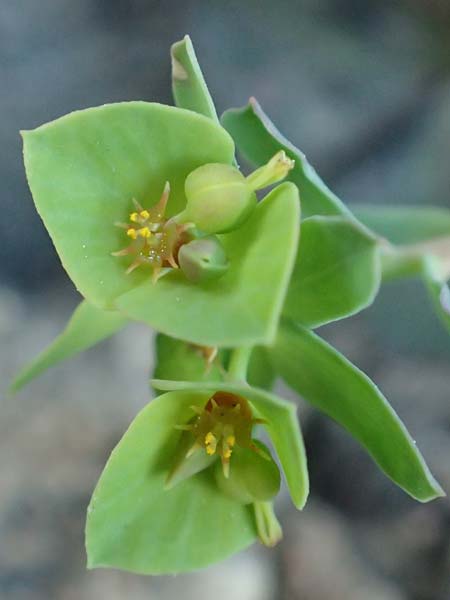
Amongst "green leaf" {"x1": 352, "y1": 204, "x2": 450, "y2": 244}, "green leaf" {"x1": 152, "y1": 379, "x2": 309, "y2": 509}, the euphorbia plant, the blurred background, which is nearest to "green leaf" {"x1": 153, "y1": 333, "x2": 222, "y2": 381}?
the euphorbia plant

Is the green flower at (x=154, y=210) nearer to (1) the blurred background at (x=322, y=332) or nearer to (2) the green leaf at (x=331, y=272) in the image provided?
(2) the green leaf at (x=331, y=272)

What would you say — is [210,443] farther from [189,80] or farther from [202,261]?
[189,80]

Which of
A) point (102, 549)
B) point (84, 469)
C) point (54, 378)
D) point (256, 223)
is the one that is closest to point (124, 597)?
point (84, 469)

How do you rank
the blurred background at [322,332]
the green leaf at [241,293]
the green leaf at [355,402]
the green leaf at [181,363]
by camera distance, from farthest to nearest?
1. the blurred background at [322,332]
2. the green leaf at [181,363]
3. the green leaf at [355,402]
4. the green leaf at [241,293]

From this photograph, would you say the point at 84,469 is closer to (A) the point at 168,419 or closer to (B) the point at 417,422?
(B) the point at 417,422

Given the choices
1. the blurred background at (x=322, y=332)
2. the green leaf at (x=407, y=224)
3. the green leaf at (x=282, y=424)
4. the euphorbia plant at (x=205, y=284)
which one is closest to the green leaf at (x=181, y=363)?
the euphorbia plant at (x=205, y=284)

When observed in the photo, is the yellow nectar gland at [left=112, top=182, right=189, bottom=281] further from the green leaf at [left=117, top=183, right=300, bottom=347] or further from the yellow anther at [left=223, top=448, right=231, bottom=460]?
the yellow anther at [left=223, top=448, right=231, bottom=460]

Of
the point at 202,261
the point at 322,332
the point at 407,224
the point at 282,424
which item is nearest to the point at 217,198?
the point at 202,261
